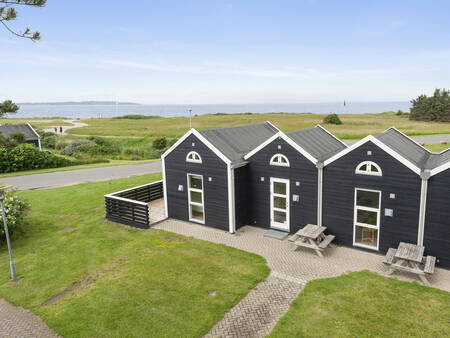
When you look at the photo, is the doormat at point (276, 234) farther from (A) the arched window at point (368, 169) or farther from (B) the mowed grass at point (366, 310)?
(A) the arched window at point (368, 169)

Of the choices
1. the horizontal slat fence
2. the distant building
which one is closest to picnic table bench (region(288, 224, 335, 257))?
the horizontal slat fence

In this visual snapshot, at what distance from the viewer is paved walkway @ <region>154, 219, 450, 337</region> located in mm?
8078

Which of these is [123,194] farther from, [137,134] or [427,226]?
[137,134]

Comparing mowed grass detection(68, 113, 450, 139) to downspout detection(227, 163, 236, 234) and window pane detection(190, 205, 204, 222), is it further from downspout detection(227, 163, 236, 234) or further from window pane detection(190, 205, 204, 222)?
downspout detection(227, 163, 236, 234)

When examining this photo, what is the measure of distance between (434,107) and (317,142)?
243 feet

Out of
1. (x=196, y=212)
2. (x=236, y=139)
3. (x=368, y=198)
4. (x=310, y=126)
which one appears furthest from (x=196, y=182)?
(x=310, y=126)

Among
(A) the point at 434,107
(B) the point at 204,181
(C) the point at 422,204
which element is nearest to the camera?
(C) the point at 422,204

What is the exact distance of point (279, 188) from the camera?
13523 millimetres

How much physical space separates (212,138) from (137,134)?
183ft

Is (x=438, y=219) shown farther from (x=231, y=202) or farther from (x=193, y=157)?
(x=193, y=157)

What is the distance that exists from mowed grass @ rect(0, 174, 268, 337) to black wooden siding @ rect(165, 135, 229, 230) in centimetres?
164

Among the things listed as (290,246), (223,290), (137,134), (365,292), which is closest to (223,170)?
(290,246)

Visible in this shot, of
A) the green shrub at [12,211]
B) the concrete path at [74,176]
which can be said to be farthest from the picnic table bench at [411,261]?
the concrete path at [74,176]

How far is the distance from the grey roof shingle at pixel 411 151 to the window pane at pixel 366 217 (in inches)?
92.5
